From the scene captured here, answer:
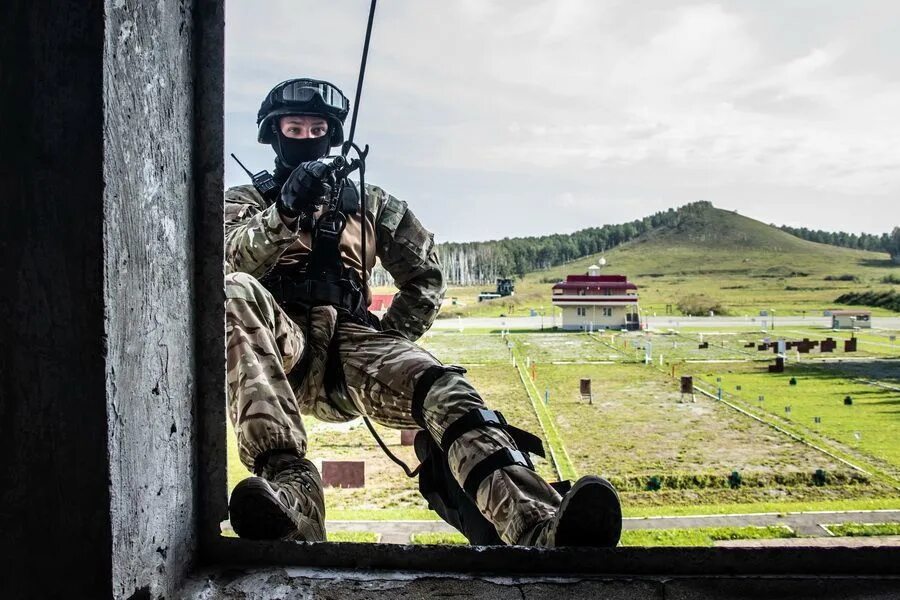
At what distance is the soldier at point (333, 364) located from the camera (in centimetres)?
132

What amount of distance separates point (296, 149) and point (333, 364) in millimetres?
800

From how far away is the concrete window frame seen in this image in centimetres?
101

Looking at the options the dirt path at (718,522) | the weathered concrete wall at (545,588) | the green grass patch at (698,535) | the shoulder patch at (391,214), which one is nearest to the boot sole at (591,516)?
the weathered concrete wall at (545,588)

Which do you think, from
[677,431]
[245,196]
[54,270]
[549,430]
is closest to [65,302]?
[54,270]

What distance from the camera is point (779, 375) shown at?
3366cm

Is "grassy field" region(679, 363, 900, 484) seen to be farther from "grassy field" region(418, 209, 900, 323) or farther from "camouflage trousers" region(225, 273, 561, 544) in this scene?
"camouflage trousers" region(225, 273, 561, 544)

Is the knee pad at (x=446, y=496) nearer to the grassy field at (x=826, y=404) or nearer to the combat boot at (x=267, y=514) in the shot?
the combat boot at (x=267, y=514)

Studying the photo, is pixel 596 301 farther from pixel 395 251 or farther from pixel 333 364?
pixel 333 364

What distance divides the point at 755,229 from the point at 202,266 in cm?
9476

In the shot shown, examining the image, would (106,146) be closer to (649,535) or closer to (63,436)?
(63,436)

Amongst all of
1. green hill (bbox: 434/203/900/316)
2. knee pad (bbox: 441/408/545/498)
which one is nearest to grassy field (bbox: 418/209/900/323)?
green hill (bbox: 434/203/900/316)

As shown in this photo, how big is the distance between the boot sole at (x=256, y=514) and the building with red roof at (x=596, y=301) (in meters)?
36.3

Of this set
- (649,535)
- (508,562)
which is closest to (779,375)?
(649,535)

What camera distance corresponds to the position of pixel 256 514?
1.14m
